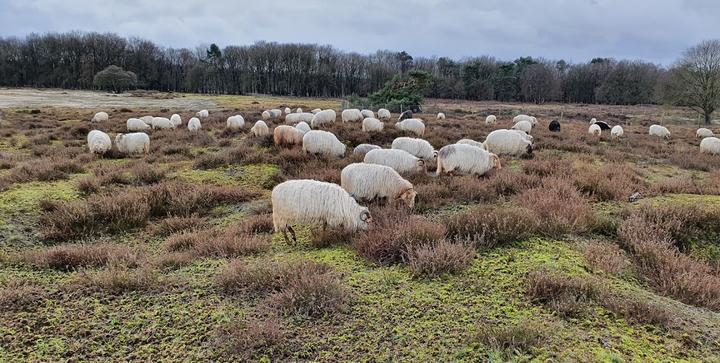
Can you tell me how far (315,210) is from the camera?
6582 millimetres

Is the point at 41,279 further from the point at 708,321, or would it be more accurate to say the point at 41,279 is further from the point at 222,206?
the point at 708,321

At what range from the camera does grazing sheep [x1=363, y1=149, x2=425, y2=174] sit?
440 inches

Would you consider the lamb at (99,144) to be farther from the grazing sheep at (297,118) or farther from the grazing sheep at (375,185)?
the grazing sheep at (375,185)

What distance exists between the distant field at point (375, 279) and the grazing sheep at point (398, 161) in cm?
225

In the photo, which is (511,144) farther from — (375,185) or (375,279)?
(375,279)

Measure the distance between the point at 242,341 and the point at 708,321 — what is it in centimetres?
437

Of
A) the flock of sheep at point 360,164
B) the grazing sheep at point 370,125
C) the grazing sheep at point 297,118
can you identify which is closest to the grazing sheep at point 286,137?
the flock of sheep at point 360,164

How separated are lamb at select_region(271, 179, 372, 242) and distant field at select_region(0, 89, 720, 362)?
0.26 metres

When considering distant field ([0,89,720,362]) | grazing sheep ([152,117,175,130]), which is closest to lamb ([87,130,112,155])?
distant field ([0,89,720,362])

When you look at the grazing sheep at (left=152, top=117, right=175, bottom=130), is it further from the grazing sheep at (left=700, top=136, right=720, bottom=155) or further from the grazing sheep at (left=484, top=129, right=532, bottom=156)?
the grazing sheep at (left=700, top=136, right=720, bottom=155)

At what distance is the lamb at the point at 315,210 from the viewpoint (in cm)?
654

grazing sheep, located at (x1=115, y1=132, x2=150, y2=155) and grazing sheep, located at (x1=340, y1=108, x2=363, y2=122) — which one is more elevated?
grazing sheep, located at (x1=340, y1=108, x2=363, y2=122)

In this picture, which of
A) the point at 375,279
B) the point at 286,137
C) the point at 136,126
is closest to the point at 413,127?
the point at 286,137

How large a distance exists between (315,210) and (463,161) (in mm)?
6110
